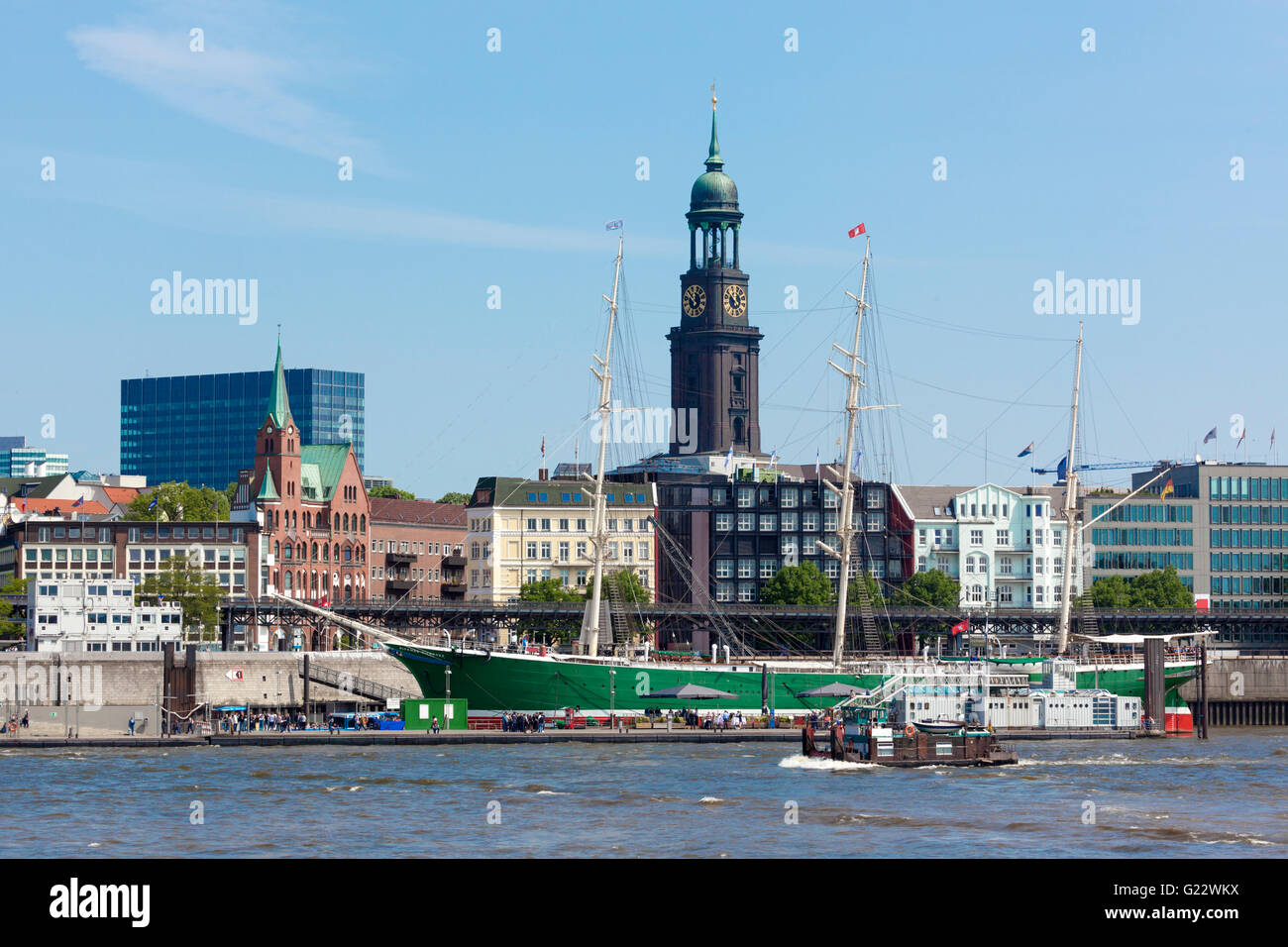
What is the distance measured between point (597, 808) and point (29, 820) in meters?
18.1

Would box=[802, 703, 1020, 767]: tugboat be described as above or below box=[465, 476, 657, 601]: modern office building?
below

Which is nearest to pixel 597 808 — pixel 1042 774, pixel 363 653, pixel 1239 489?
pixel 1042 774

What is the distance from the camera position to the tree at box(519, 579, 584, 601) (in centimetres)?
17738

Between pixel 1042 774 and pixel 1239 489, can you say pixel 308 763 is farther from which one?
pixel 1239 489

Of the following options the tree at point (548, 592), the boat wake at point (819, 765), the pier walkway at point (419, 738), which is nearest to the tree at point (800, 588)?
the tree at point (548, 592)

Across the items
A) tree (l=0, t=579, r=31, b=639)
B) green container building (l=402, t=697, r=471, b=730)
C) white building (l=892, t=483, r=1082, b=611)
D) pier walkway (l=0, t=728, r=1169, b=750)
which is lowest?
pier walkway (l=0, t=728, r=1169, b=750)

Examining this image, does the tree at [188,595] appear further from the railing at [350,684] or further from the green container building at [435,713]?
the green container building at [435,713]

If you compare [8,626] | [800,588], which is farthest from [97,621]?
[800,588]

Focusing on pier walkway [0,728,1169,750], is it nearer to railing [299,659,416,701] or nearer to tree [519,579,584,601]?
railing [299,659,416,701]

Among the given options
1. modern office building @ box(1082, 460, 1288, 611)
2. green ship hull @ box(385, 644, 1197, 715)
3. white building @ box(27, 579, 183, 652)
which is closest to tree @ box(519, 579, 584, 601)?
white building @ box(27, 579, 183, 652)

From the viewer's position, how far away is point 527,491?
19500 centimetres

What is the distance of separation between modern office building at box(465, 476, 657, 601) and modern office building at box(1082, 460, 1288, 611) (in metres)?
46.1

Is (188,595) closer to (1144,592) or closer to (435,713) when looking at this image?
(435,713)

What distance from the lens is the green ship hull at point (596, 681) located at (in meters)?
111
